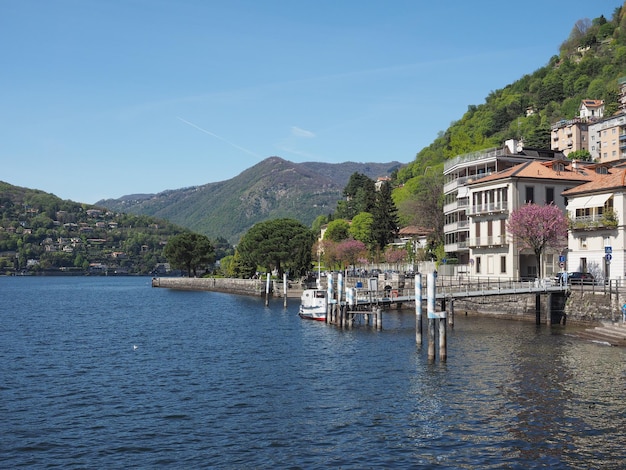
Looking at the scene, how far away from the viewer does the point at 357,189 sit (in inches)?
7594

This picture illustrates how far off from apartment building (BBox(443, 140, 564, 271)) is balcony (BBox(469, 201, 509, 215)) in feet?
4.79

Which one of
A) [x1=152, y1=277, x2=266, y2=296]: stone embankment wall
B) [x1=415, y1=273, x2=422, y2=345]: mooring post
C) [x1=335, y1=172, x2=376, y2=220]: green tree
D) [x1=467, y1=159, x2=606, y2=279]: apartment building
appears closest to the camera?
[x1=415, y1=273, x2=422, y2=345]: mooring post

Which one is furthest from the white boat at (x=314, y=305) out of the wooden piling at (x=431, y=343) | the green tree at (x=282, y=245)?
the green tree at (x=282, y=245)

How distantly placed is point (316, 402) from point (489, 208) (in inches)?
1883

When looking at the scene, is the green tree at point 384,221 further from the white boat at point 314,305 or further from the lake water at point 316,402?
the lake water at point 316,402

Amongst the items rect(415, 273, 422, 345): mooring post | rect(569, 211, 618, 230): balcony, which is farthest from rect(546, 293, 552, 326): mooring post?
rect(415, 273, 422, 345): mooring post

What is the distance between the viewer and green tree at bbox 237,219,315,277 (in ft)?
394

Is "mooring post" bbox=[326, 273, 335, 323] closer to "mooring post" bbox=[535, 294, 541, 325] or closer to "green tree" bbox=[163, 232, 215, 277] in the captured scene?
"mooring post" bbox=[535, 294, 541, 325]

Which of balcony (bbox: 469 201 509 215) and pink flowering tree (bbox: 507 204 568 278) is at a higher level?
balcony (bbox: 469 201 509 215)

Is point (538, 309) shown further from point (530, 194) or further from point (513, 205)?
point (530, 194)

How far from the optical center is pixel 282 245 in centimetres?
11981

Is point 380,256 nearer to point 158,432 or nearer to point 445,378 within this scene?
point 445,378

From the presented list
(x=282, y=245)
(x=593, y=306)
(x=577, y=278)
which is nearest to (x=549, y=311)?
(x=593, y=306)

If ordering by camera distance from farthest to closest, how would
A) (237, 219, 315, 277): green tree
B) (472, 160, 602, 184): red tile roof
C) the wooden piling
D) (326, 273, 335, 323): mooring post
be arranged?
1. (237, 219, 315, 277): green tree
2. (472, 160, 602, 184): red tile roof
3. (326, 273, 335, 323): mooring post
4. the wooden piling
